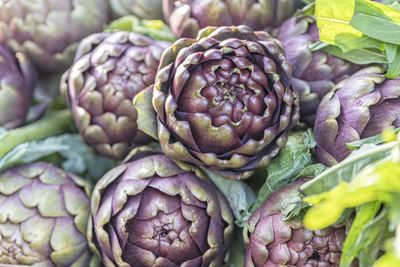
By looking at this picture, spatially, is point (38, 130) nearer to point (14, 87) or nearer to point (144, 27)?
point (14, 87)

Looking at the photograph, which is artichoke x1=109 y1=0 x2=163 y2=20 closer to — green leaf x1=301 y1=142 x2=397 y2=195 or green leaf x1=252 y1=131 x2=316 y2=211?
green leaf x1=252 y1=131 x2=316 y2=211

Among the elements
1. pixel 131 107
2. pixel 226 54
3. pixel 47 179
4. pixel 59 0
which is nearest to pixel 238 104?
pixel 226 54

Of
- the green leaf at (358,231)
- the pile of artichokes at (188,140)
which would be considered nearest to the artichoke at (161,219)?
the pile of artichokes at (188,140)

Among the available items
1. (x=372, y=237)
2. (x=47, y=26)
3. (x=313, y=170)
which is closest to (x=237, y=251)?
(x=313, y=170)

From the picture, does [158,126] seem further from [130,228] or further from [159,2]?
[159,2]

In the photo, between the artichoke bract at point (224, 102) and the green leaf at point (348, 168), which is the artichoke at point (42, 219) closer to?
the artichoke bract at point (224, 102)

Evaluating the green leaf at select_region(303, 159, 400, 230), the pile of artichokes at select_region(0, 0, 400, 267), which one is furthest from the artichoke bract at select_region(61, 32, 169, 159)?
the green leaf at select_region(303, 159, 400, 230)

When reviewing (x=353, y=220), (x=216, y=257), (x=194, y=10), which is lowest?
(x=216, y=257)
